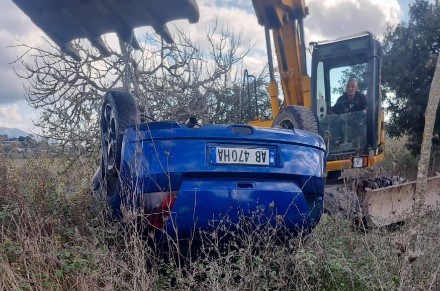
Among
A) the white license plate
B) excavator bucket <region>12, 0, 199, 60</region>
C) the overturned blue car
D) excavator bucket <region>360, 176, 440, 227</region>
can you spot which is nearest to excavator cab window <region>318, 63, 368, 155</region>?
excavator bucket <region>360, 176, 440, 227</region>

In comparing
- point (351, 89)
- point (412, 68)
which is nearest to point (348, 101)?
point (351, 89)

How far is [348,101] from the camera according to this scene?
789 centimetres

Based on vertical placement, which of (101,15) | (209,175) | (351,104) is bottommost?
(209,175)

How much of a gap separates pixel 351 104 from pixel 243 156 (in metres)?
4.79

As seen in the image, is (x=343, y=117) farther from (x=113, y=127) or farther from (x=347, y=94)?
(x=113, y=127)

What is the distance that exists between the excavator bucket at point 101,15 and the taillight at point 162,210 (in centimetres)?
170

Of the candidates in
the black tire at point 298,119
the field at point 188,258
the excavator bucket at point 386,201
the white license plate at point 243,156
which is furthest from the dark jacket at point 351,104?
the white license plate at point 243,156

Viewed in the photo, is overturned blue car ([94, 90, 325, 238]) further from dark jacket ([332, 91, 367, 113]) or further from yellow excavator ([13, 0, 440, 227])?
dark jacket ([332, 91, 367, 113])

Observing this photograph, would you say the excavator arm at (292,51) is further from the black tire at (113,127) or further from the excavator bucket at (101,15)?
the black tire at (113,127)

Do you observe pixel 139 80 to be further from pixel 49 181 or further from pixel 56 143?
A: pixel 49 181

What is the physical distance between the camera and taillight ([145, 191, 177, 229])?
335 cm

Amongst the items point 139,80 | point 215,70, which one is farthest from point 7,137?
point 215,70

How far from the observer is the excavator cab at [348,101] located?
764 centimetres

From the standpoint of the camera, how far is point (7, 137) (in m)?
6.14
